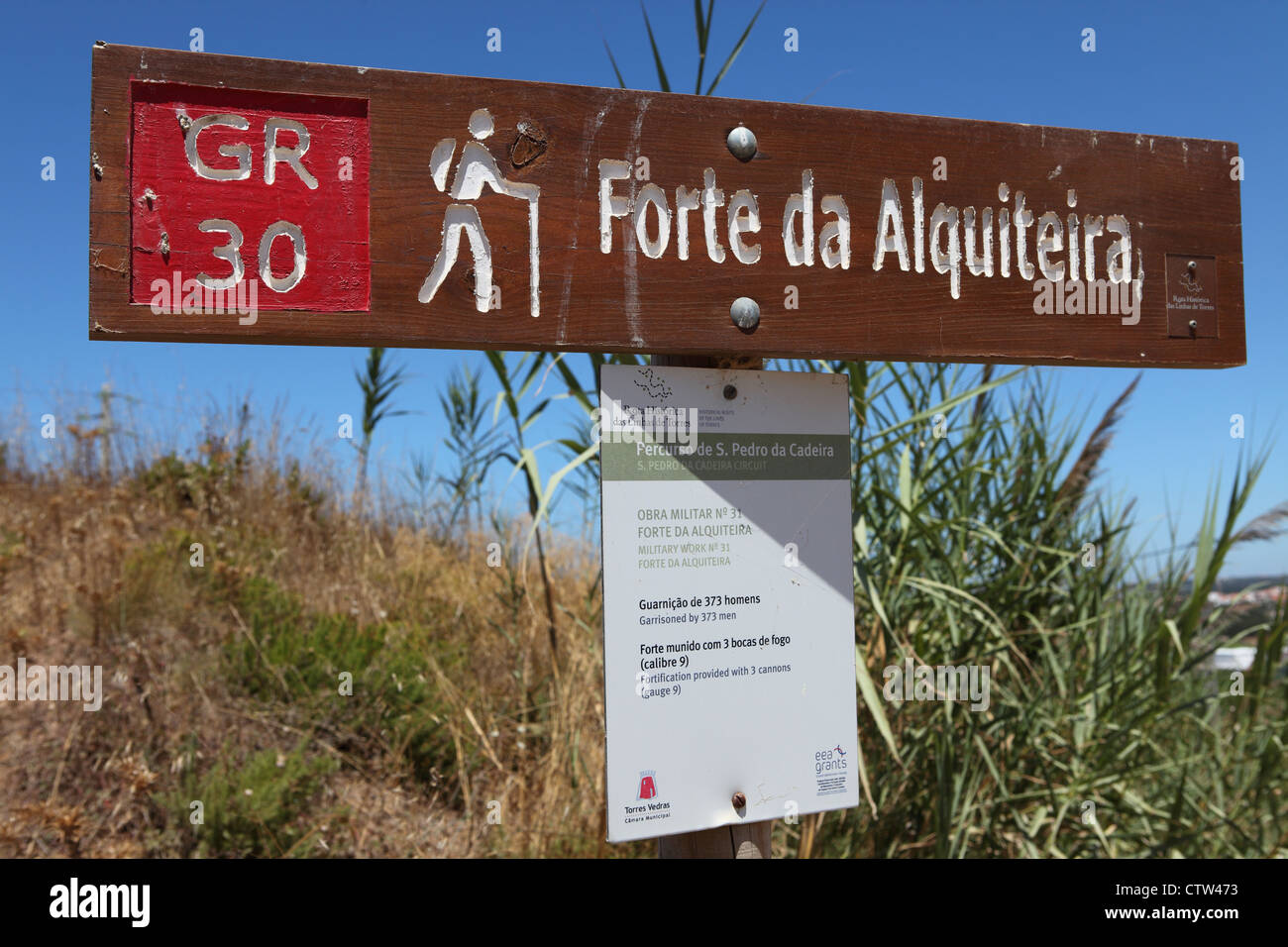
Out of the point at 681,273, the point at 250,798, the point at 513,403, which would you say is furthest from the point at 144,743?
the point at 681,273

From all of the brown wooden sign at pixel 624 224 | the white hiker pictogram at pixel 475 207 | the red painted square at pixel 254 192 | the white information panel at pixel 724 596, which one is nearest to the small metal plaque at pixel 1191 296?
the brown wooden sign at pixel 624 224

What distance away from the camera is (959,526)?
99.8 inches

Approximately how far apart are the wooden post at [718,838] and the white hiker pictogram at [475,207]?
0.94 ft

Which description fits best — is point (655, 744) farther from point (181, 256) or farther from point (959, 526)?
point (959, 526)

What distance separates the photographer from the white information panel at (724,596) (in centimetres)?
124

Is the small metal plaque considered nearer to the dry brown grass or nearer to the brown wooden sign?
the brown wooden sign

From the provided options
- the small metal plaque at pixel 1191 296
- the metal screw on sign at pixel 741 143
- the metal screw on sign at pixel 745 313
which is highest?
the metal screw on sign at pixel 741 143

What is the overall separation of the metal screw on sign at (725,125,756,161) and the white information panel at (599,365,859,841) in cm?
33

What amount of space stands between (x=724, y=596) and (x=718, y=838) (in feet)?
1.30

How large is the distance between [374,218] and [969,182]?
0.93m

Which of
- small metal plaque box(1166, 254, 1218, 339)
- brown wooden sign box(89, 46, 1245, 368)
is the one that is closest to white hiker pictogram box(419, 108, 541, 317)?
brown wooden sign box(89, 46, 1245, 368)

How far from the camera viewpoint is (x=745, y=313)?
127cm

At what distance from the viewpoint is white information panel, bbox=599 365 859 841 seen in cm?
124

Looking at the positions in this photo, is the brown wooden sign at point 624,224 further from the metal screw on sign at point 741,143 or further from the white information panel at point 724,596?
the white information panel at point 724,596
